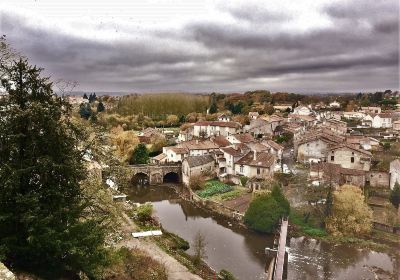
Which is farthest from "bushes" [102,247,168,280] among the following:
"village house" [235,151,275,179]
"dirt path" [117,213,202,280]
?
"village house" [235,151,275,179]

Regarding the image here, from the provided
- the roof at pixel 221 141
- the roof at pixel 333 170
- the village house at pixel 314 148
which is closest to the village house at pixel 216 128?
the roof at pixel 221 141

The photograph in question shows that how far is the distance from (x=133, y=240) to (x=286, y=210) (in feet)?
40.8

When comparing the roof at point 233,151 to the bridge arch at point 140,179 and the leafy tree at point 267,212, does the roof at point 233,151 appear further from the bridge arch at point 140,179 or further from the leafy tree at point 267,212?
the leafy tree at point 267,212

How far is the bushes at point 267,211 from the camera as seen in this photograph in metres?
29.7

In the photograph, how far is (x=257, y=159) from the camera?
4303 cm

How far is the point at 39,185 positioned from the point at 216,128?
2350 inches

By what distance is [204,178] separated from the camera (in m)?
44.8

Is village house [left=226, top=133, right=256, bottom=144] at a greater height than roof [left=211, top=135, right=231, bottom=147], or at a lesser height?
greater

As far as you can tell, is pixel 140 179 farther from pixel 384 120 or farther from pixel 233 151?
pixel 384 120

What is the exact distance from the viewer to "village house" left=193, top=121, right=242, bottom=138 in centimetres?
6981

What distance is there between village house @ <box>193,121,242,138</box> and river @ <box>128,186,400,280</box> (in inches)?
1425

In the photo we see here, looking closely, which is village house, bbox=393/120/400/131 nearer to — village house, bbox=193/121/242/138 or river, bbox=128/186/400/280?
village house, bbox=193/121/242/138

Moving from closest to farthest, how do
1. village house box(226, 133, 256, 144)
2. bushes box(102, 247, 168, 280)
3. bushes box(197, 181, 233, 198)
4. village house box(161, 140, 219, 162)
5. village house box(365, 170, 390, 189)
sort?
bushes box(102, 247, 168, 280) → village house box(365, 170, 390, 189) → bushes box(197, 181, 233, 198) → village house box(161, 140, 219, 162) → village house box(226, 133, 256, 144)

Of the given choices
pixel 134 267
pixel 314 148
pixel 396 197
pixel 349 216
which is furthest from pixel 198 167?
pixel 134 267
